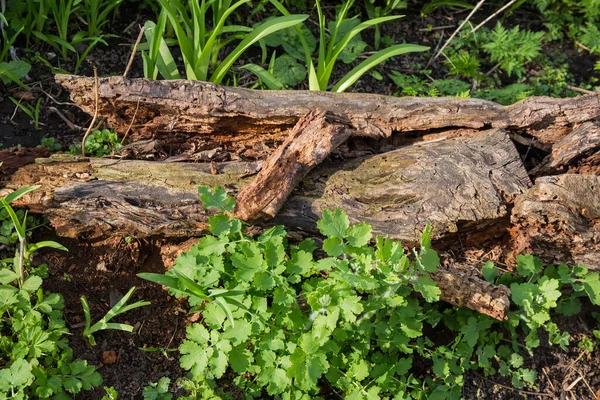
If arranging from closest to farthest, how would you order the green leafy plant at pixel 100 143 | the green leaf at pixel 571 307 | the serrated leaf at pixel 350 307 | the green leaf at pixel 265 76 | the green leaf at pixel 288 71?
the serrated leaf at pixel 350 307
the green leaf at pixel 571 307
the green leafy plant at pixel 100 143
the green leaf at pixel 265 76
the green leaf at pixel 288 71

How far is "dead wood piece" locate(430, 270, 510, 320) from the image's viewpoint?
2.64 m

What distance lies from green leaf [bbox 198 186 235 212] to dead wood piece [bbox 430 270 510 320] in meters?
0.98

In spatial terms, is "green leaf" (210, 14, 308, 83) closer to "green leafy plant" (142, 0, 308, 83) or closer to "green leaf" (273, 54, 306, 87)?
"green leafy plant" (142, 0, 308, 83)

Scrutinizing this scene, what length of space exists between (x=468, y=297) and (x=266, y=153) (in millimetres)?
1224

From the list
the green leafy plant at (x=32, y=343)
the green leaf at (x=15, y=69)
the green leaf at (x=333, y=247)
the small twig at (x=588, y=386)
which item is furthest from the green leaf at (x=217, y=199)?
the small twig at (x=588, y=386)

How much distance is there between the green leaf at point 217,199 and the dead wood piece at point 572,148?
1.57m

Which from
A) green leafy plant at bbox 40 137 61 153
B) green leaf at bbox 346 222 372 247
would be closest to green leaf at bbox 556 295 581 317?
green leaf at bbox 346 222 372 247

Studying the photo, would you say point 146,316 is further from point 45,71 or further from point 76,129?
point 45,71

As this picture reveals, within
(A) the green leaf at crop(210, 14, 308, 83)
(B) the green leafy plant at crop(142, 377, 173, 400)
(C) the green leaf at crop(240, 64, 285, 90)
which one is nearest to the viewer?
(B) the green leafy plant at crop(142, 377, 173, 400)

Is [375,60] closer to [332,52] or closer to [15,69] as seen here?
[332,52]

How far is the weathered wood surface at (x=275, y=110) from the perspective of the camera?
2945mm

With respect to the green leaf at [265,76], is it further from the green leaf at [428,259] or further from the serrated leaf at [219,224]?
the green leaf at [428,259]

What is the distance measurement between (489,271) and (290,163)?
1080 millimetres

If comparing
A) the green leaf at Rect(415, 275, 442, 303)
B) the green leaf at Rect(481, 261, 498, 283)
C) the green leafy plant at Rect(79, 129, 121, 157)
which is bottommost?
the green leaf at Rect(481, 261, 498, 283)
